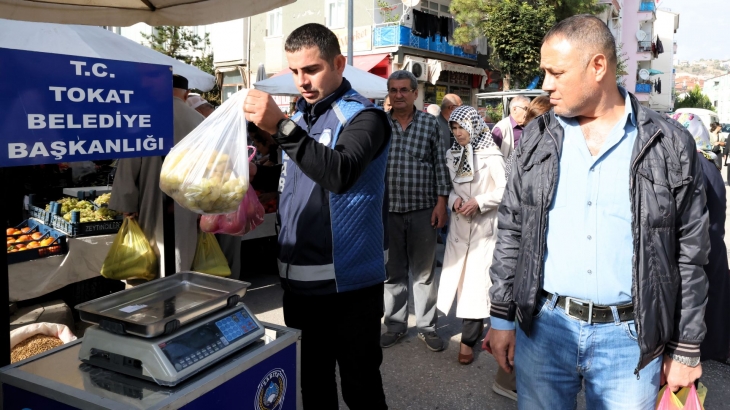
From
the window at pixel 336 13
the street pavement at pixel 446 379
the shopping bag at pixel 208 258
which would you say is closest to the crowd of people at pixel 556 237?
the street pavement at pixel 446 379

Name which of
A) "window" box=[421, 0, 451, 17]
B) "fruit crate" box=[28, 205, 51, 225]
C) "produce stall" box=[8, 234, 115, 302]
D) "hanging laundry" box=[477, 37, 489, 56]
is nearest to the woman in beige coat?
"produce stall" box=[8, 234, 115, 302]

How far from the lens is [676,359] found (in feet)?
5.99

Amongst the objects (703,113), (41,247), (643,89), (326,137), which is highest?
(643,89)

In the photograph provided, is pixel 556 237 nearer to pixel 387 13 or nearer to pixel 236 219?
pixel 236 219

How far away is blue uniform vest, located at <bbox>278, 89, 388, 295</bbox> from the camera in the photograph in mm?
2230

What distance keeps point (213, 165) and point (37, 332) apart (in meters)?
1.87

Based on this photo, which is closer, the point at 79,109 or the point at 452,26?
the point at 79,109

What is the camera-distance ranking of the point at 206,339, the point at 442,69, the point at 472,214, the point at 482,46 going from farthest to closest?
the point at 482,46 → the point at 442,69 → the point at 472,214 → the point at 206,339

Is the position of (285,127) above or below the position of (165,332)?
above

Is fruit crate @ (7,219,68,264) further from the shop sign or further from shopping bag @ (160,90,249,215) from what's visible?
shopping bag @ (160,90,249,215)

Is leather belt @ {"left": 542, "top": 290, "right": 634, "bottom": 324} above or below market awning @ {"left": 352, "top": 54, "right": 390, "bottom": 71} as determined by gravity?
below

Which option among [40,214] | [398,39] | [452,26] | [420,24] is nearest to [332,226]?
[40,214]

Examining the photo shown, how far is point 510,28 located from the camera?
22594 mm

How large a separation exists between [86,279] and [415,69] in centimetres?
1962
